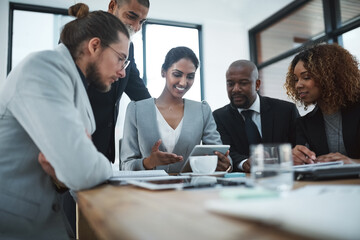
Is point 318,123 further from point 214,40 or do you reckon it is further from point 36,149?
point 214,40

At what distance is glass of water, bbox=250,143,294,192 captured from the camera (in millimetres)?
668

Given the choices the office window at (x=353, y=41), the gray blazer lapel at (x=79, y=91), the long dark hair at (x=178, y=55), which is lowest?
the gray blazer lapel at (x=79, y=91)

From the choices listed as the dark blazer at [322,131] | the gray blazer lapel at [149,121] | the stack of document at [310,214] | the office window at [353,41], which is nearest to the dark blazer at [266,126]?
the dark blazer at [322,131]

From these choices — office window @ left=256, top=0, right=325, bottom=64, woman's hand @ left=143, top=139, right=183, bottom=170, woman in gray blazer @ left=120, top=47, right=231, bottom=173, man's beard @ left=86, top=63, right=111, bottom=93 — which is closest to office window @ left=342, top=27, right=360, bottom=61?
office window @ left=256, top=0, right=325, bottom=64

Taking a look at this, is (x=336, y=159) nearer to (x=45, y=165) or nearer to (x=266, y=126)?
(x=266, y=126)

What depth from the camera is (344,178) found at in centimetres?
92

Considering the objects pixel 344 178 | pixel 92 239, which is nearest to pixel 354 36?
pixel 344 178

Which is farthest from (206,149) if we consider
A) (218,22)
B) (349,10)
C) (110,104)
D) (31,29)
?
(218,22)

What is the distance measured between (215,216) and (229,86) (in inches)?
87.2

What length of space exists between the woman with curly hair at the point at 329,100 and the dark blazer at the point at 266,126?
24 centimetres

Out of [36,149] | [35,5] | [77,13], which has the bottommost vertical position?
[36,149]

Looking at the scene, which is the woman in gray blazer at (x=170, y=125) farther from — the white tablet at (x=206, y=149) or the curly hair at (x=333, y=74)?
the curly hair at (x=333, y=74)

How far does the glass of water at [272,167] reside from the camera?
668 millimetres

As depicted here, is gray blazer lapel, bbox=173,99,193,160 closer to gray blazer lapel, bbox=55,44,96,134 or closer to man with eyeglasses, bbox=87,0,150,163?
man with eyeglasses, bbox=87,0,150,163
